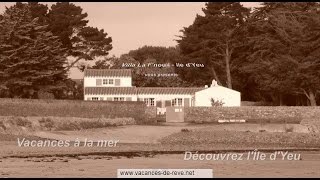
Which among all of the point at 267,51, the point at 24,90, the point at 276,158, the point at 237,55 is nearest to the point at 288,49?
the point at 267,51

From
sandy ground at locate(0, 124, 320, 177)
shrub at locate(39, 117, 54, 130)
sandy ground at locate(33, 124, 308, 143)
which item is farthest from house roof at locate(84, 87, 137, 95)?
sandy ground at locate(0, 124, 320, 177)

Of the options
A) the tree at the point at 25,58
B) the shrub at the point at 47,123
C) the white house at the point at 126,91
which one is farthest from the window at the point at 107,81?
the shrub at the point at 47,123

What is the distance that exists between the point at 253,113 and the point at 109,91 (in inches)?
920

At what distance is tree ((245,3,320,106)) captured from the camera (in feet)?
234

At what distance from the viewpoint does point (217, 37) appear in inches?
3666

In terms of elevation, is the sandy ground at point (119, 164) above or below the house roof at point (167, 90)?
below

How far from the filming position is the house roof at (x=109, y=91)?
8550 centimetres

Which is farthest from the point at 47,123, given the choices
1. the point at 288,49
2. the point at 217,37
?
the point at 217,37

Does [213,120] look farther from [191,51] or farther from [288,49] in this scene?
[191,51]

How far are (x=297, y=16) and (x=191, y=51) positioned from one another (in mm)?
20423

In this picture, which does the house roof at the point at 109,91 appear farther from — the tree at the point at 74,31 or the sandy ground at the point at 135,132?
the sandy ground at the point at 135,132

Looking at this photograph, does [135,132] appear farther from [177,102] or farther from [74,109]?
[177,102]

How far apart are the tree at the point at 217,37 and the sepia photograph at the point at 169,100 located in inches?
7.1

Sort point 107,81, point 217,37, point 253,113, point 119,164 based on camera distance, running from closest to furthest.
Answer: point 119,164 < point 253,113 < point 107,81 < point 217,37
